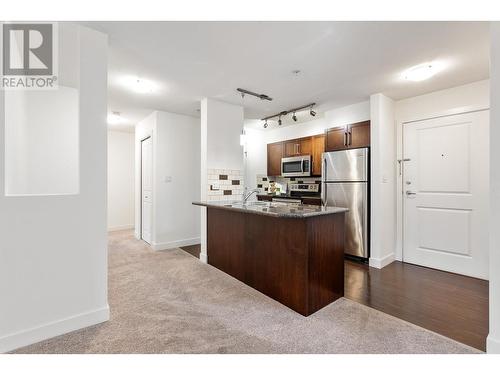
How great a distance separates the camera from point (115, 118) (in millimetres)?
4688

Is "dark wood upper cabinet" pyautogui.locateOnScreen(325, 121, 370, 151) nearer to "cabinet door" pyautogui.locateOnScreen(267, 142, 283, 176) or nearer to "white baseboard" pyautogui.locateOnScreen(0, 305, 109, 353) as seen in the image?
"cabinet door" pyautogui.locateOnScreen(267, 142, 283, 176)

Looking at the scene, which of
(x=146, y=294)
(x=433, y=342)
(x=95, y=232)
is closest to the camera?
(x=433, y=342)

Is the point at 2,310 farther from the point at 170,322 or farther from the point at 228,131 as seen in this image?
the point at 228,131

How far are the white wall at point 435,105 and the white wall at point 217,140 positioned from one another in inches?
94.5

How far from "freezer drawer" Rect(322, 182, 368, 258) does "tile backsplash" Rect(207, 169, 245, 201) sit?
156 centimetres

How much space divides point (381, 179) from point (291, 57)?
210cm

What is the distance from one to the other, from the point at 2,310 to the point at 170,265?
188cm

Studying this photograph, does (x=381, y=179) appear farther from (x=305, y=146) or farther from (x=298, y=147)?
(x=298, y=147)

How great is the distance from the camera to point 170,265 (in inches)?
134

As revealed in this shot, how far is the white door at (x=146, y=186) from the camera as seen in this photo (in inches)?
175

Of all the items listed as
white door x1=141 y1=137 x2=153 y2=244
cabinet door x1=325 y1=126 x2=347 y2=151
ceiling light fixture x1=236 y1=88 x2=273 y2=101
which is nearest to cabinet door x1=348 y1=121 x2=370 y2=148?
cabinet door x1=325 y1=126 x2=347 y2=151

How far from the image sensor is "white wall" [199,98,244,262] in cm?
355
